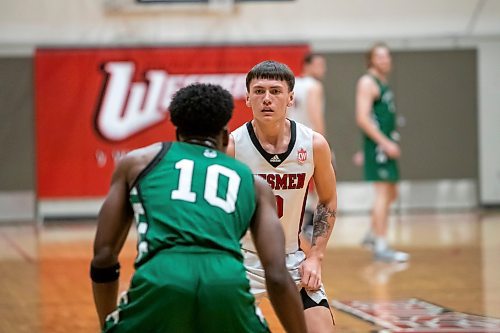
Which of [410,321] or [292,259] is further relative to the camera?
[410,321]

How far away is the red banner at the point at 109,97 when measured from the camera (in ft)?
50.4

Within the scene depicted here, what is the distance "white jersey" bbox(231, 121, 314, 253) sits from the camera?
16.4 ft

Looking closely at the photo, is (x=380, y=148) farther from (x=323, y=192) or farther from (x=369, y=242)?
(x=323, y=192)

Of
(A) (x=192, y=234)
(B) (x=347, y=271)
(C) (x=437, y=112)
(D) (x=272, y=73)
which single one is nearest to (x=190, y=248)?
(A) (x=192, y=234)

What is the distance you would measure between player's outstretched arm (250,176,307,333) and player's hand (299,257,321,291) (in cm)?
128

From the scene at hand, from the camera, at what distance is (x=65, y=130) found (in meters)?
15.4

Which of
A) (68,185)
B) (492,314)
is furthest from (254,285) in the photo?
(68,185)

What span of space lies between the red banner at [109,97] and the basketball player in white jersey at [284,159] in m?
10.3

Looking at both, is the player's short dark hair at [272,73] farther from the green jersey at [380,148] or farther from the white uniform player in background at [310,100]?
the white uniform player in background at [310,100]

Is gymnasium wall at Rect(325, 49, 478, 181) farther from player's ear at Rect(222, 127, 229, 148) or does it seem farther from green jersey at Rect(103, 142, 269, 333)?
green jersey at Rect(103, 142, 269, 333)

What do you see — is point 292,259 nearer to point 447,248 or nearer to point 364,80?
point 364,80

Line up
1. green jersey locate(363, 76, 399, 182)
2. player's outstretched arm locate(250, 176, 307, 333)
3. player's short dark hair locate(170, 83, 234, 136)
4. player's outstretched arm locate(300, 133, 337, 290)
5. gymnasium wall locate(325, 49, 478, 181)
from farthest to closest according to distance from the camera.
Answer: gymnasium wall locate(325, 49, 478, 181)
green jersey locate(363, 76, 399, 182)
player's outstretched arm locate(300, 133, 337, 290)
player's short dark hair locate(170, 83, 234, 136)
player's outstretched arm locate(250, 176, 307, 333)

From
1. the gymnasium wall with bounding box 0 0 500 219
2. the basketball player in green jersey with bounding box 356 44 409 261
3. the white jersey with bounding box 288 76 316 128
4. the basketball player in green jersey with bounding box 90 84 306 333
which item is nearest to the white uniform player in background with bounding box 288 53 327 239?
the white jersey with bounding box 288 76 316 128

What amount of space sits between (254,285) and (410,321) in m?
2.26
